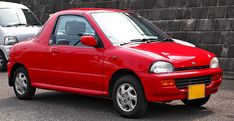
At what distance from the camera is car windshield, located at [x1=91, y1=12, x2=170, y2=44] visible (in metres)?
6.91

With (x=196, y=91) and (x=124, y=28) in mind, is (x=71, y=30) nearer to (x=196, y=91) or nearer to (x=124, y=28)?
(x=124, y=28)

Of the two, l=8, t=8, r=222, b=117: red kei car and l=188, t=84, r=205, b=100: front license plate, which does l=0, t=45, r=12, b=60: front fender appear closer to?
l=8, t=8, r=222, b=117: red kei car

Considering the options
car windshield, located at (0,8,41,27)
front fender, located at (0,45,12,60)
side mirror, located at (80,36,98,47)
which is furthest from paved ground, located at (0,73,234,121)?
car windshield, located at (0,8,41,27)

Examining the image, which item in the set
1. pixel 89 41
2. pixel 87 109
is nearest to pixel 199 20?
pixel 87 109

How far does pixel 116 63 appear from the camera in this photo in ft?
21.4

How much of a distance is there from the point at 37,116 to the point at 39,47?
151 cm

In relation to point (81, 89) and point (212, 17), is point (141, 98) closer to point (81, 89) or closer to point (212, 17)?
point (81, 89)

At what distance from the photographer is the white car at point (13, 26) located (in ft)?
42.8

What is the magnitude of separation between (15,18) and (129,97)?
8.18 m

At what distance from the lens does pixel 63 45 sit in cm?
742

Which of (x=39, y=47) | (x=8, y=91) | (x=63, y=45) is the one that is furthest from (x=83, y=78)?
(x=8, y=91)

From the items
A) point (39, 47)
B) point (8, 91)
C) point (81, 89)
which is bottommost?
point (8, 91)

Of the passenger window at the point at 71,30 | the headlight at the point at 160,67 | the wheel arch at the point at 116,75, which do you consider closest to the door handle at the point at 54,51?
the passenger window at the point at 71,30

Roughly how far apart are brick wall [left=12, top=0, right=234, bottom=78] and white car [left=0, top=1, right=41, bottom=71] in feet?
8.85
